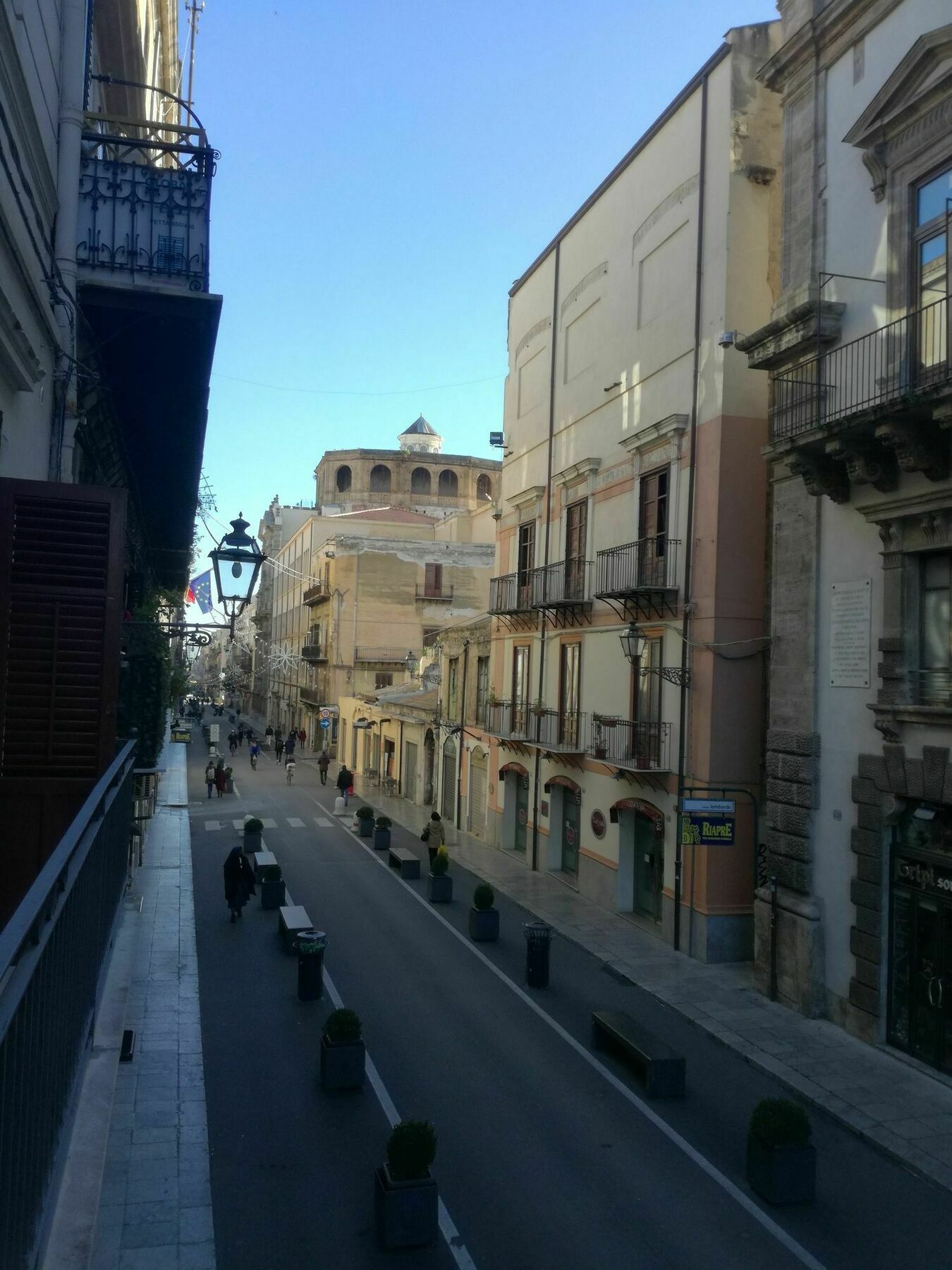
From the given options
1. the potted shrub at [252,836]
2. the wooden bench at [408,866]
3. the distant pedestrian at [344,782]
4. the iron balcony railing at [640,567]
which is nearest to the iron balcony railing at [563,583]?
the iron balcony railing at [640,567]

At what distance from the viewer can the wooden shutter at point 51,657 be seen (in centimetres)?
691

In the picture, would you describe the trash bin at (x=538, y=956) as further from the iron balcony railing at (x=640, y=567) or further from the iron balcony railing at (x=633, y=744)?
the iron balcony railing at (x=640, y=567)

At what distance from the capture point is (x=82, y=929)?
193 inches

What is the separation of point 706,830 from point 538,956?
3653 mm

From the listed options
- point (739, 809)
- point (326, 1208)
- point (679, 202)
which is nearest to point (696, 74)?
point (679, 202)

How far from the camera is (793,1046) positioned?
13195mm

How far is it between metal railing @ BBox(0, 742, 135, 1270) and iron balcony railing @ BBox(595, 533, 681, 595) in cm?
1471

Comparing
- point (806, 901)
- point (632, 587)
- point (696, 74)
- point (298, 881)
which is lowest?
point (298, 881)

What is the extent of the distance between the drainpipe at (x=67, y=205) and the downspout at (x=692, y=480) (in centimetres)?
1180

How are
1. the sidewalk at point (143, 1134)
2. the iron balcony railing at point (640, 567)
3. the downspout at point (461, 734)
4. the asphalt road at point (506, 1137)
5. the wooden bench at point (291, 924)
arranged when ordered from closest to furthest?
the sidewalk at point (143, 1134)
the asphalt road at point (506, 1137)
the wooden bench at point (291, 924)
the iron balcony railing at point (640, 567)
the downspout at point (461, 734)

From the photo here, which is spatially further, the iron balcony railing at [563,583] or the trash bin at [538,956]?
the iron balcony railing at [563,583]

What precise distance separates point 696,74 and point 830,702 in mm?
12436

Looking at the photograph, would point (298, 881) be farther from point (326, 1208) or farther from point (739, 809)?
point (326, 1208)

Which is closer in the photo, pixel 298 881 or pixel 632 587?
pixel 632 587
